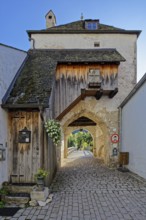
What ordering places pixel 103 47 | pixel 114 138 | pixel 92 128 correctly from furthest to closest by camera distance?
1. pixel 92 128
2. pixel 103 47
3. pixel 114 138

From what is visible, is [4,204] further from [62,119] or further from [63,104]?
[62,119]

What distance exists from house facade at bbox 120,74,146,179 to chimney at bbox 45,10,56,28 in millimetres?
8696

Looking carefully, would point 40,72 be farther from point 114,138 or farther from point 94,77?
point 114,138

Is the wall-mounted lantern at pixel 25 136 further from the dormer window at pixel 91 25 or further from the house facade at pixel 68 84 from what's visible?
the dormer window at pixel 91 25

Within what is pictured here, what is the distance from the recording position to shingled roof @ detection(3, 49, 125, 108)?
6711mm

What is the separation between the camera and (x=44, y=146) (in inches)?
266

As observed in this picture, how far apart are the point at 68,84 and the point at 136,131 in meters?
3.97

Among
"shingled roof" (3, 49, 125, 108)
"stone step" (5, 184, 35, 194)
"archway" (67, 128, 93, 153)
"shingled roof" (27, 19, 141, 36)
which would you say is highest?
"shingled roof" (27, 19, 141, 36)

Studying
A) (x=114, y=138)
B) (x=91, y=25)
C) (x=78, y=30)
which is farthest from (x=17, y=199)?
(x=91, y=25)

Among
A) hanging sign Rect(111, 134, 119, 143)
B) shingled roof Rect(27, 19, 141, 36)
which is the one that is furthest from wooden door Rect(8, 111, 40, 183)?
shingled roof Rect(27, 19, 141, 36)

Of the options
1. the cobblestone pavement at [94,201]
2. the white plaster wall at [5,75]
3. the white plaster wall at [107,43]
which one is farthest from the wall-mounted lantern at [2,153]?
the white plaster wall at [107,43]

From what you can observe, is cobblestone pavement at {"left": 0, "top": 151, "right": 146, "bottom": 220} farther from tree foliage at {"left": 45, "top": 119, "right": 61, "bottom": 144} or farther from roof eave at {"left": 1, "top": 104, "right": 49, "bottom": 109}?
roof eave at {"left": 1, "top": 104, "right": 49, "bottom": 109}

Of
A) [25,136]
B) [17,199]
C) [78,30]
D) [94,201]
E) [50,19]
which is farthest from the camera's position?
[50,19]

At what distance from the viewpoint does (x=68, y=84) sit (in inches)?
415
